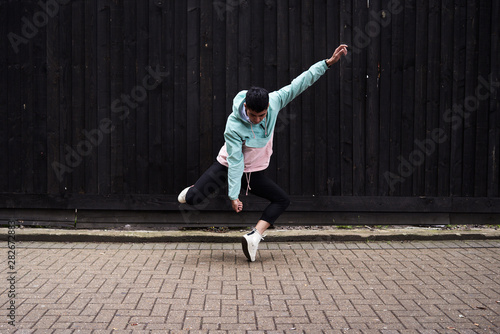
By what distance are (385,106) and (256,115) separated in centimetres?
222

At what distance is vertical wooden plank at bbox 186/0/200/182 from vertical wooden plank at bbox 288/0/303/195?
3.59ft

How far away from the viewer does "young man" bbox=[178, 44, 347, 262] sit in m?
4.61

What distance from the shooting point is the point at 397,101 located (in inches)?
239

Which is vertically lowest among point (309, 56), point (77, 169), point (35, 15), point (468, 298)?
point (468, 298)

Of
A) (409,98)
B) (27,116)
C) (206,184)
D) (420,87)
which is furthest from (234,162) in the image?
(27,116)

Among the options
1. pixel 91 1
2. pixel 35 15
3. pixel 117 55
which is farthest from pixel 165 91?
pixel 35 15

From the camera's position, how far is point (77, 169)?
19.9 ft

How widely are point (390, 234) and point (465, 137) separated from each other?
5.05 feet

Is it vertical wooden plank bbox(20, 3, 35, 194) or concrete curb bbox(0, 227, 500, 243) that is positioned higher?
vertical wooden plank bbox(20, 3, 35, 194)

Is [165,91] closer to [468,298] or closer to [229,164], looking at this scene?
[229,164]

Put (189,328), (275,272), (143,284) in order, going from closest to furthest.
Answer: (189,328) → (143,284) → (275,272)

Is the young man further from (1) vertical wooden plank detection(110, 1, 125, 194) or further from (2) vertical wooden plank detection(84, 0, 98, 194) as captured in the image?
(2) vertical wooden plank detection(84, 0, 98, 194)

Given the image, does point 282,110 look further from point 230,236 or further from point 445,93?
point 445,93

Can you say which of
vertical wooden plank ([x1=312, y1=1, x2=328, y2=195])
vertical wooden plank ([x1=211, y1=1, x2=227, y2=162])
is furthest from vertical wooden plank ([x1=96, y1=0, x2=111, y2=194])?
vertical wooden plank ([x1=312, y1=1, x2=328, y2=195])
